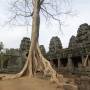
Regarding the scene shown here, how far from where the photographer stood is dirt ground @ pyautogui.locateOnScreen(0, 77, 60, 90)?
30.0ft

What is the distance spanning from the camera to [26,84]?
9.54m

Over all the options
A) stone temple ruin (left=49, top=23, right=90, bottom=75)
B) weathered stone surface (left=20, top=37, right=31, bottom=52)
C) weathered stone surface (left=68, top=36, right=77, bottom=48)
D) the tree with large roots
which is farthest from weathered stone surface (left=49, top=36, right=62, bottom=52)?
the tree with large roots

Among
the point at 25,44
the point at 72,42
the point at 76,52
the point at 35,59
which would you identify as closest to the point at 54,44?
the point at 25,44

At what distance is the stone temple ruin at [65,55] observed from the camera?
952 inches

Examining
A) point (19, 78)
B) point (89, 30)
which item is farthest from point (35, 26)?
point (89, 30)

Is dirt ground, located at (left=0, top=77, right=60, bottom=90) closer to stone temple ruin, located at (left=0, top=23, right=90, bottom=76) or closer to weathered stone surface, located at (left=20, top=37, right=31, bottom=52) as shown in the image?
stone temple ruin, located at (left=0, top=23, right=90, bottom=76)

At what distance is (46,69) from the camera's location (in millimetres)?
11555

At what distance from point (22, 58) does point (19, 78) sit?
18762 millimetres

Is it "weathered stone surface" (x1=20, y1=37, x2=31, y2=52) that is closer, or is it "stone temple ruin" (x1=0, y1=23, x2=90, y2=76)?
"stone temple ruin" (x1=0, y1=23, x2=90, y2=76)

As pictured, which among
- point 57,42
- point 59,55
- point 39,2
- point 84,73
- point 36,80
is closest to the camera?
point 36,80

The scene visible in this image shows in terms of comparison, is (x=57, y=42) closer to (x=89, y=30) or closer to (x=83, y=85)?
(x=89, y=30)

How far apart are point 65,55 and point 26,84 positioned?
1863 centimetres

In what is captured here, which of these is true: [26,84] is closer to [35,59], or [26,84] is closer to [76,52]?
[35,59]

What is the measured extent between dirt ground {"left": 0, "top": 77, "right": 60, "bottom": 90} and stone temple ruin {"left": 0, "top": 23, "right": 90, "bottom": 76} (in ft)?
29.2
